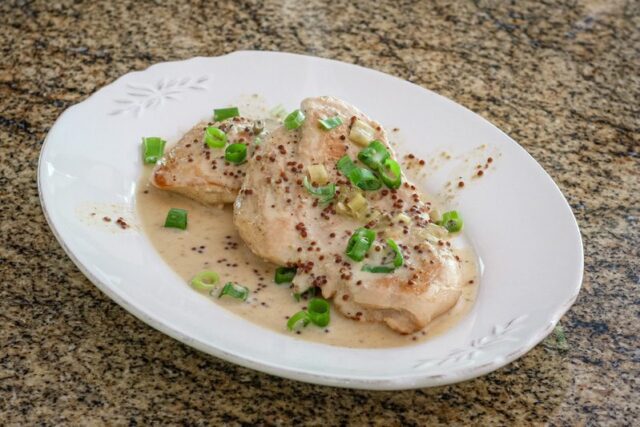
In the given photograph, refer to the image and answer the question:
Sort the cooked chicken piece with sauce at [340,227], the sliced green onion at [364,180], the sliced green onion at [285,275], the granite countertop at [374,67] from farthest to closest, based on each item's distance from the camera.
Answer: the sliced green onion at [364,180] < the sliced green onion at [285,275] < the cooked chicken piece with sauce at [340,227] < the granite countertop at [374,67]

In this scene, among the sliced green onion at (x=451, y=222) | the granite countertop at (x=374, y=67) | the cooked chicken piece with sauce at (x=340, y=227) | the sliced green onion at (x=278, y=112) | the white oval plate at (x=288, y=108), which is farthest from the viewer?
the sliced green onion at (x=278, y=112)

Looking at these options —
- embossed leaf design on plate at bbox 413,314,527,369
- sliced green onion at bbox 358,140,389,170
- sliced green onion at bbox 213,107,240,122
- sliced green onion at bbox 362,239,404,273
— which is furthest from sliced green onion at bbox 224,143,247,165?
embossed leaf design on plate at bbox 413,314,527,369

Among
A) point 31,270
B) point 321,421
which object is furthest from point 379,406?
point 31,270

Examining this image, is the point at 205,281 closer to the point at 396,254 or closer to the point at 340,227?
the point at 340,227

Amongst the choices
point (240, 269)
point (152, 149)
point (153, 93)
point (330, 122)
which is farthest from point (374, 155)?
point (153, 93)

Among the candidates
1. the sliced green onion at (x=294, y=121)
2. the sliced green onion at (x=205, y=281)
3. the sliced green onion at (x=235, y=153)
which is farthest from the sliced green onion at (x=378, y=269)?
the sliced green onion at (x=235, y=153)

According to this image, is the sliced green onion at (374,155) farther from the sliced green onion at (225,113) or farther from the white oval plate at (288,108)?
the sliced green onion at (225,113)
